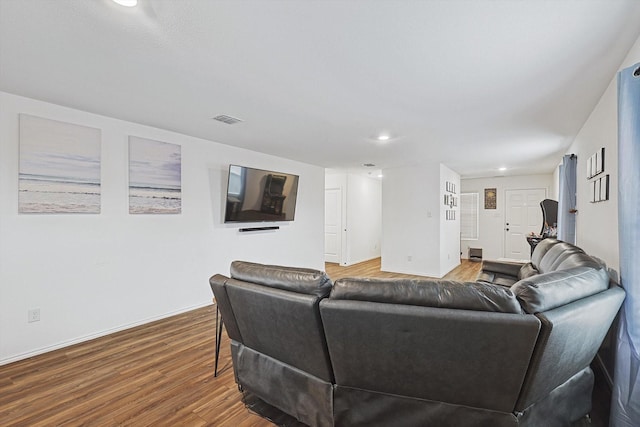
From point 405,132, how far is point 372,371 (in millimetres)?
2920

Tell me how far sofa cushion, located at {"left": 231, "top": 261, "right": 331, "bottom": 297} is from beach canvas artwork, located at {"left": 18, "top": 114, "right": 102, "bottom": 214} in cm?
210

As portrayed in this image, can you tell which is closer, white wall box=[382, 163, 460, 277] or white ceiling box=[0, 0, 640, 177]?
white ceiling box=[0, 0, 640, 177]

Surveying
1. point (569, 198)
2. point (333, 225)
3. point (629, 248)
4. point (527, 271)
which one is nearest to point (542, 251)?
point (527, 271)

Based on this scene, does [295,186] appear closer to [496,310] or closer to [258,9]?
[258,9]

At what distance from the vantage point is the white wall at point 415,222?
5.91 meters

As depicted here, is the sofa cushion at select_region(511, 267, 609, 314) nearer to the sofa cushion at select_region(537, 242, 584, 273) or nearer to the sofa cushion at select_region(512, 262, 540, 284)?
the sofa cushion at select_region(537, 242, 584, 273)

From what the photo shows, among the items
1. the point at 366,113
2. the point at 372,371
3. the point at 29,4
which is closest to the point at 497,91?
the point at 366,113

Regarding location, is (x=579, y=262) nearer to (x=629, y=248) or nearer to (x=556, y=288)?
(x=629, y=248)

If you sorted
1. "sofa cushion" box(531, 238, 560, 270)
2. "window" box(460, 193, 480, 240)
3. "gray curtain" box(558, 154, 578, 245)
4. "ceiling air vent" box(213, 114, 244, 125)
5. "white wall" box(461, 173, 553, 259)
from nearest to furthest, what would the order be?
"ceiling air vent" box(213, 114, 244, 125) < "sofa cushion" box(531, 238, 560, 270) < "gray curtain" box(558, 154, 578, 245) < "white wall" box(461, 173, 553, 259) < "window" box(460, 193, 480, 240)

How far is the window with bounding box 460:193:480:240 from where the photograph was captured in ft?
27.5

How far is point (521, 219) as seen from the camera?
7.77m

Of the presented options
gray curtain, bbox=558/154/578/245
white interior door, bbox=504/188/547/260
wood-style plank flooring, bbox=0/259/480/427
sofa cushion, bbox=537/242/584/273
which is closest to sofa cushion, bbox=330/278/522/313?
wood-style plank flooring, bbox=0/259/480/427

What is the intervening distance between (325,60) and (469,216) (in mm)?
7769

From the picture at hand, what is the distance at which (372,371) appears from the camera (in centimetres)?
155
